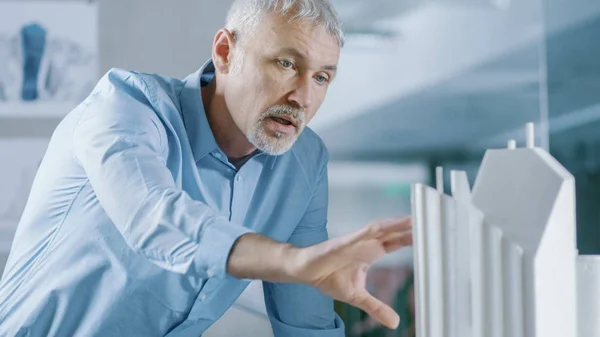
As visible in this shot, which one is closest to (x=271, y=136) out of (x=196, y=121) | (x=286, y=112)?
(x=286, y=112)

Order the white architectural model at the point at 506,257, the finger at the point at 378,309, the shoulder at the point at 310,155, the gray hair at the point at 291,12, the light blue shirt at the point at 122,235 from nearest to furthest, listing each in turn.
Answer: the white architectural model at the point at 506,257
the finger at the point at 378,309
the light blue shirt at the point at 122,235
the gray hair at the point at 291,12
the shoulder at the point at 310,155

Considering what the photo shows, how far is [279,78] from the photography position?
1.35 meters

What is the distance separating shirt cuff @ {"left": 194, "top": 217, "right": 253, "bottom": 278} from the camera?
2.76 feet

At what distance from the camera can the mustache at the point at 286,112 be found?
1374 millimetres

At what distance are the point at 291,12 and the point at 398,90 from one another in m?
1.29

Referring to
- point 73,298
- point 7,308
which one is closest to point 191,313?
point 73,298

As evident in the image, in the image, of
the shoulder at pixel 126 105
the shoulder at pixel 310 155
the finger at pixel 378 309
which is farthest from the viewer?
the shoulder at pixel 310 155

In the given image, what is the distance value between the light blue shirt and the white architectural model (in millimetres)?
435

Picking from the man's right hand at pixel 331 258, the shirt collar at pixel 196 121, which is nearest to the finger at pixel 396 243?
the man's right hand at pixel 331 258

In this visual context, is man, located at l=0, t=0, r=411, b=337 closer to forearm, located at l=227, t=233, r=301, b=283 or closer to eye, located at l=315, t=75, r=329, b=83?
eye, located at l=315, t=75, r=329, b=83

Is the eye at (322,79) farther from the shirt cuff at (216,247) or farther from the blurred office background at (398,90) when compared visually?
the blurred office background at (398,90)

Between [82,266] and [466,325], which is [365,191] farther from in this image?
[466,325]

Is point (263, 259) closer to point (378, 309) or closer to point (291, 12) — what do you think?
point (378, 309)

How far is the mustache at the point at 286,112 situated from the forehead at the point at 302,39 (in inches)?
3.9
